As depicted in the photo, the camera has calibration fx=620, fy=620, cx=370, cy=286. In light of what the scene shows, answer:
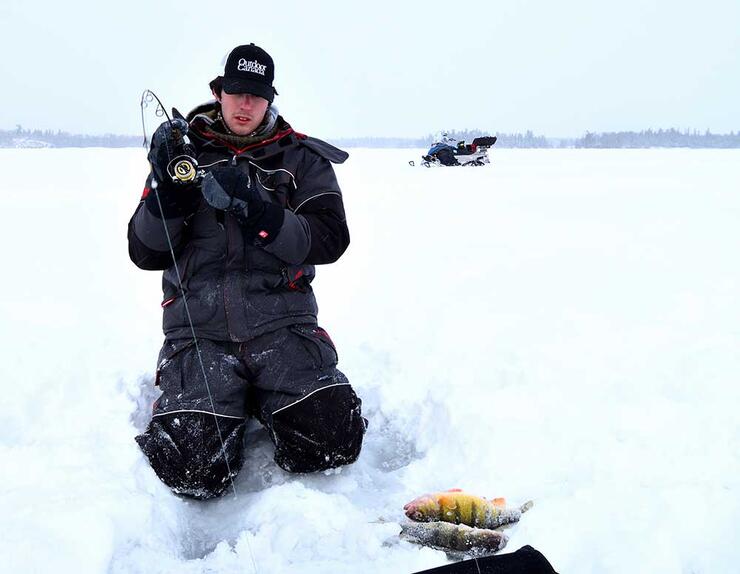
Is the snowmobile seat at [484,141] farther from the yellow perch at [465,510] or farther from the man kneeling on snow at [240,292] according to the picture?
the yellow perch at [465,510]

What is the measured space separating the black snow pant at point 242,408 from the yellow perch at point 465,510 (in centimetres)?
65

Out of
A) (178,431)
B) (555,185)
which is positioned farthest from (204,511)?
(555,185)

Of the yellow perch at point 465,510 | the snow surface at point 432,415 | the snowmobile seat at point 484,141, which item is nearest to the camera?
the snow surface at point 432,415

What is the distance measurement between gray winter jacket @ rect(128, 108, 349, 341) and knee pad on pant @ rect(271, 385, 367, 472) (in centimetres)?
45

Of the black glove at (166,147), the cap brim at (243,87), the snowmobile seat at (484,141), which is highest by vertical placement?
the cap brim at (243,87)

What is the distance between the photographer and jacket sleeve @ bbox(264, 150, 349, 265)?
3.29 metres

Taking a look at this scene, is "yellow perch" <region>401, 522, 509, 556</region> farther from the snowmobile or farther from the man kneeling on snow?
the snowmobile

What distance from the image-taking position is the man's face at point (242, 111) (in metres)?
3.18

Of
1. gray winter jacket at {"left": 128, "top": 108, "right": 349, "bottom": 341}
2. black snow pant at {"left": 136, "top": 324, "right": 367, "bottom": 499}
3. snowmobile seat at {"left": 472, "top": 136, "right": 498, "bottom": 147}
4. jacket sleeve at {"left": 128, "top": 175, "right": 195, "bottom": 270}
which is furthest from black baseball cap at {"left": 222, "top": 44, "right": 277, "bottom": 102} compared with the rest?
snowmobile seat at {"left": 472, "top": 136, "right": 498, "bottom": 147}

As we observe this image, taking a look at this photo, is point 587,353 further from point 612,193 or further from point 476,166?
point 476,166

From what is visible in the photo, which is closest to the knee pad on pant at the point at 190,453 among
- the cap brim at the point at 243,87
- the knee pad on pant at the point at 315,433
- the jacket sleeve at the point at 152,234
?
the knee pad on pant at the point at 315,433

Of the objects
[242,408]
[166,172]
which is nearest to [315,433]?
[242,408]

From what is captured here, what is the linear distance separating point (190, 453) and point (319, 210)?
141 cm

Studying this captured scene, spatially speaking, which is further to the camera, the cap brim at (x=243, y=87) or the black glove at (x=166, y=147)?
the cap brim at (x=243, y=87)
